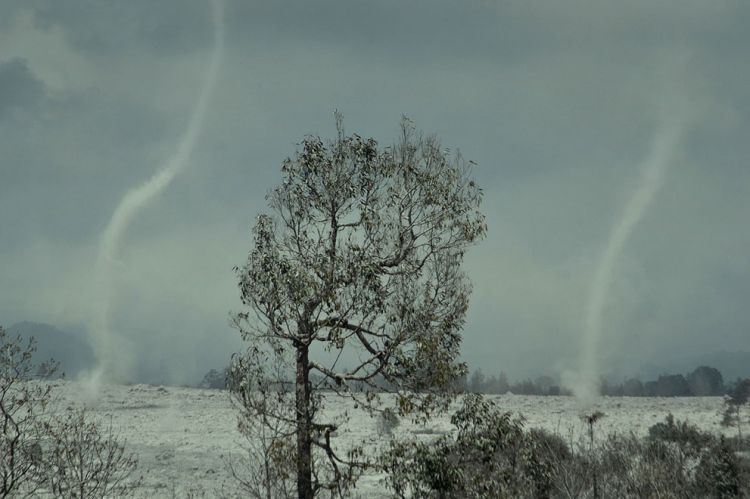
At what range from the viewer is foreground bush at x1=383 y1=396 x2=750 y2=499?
19.4 m

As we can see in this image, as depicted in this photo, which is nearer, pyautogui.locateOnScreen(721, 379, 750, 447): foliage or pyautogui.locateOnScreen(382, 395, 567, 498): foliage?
pyautogui.locateOnScreen(382, 395, 567, 498): foliage

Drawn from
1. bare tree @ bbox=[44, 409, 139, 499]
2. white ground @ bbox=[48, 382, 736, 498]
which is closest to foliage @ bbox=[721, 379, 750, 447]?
white ground @ bbox=[48, 382, 736, 498]

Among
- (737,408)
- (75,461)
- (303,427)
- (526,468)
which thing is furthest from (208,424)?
(737,408)

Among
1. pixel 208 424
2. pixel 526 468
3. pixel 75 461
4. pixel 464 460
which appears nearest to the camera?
pixel 464 460

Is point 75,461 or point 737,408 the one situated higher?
point 75,461

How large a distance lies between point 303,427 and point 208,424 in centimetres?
4285

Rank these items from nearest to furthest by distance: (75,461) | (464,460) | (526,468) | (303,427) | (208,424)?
(303,427) < (464,460) < (75,461) < (526,468) < (208,424)

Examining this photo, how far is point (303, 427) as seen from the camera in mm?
20031

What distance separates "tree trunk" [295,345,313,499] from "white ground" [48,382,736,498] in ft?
4.41

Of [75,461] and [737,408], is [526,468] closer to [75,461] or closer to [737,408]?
[75,461]

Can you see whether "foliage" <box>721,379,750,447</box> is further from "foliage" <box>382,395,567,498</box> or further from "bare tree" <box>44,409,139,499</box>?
"bare tree" <box>44,409,139,499</box>

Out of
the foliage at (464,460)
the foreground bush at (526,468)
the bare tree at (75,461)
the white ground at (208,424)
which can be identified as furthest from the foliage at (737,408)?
the bare tree at (75,461)

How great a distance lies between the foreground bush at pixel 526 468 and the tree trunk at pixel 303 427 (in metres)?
2.31

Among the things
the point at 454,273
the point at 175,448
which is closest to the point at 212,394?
the point at 175,448
